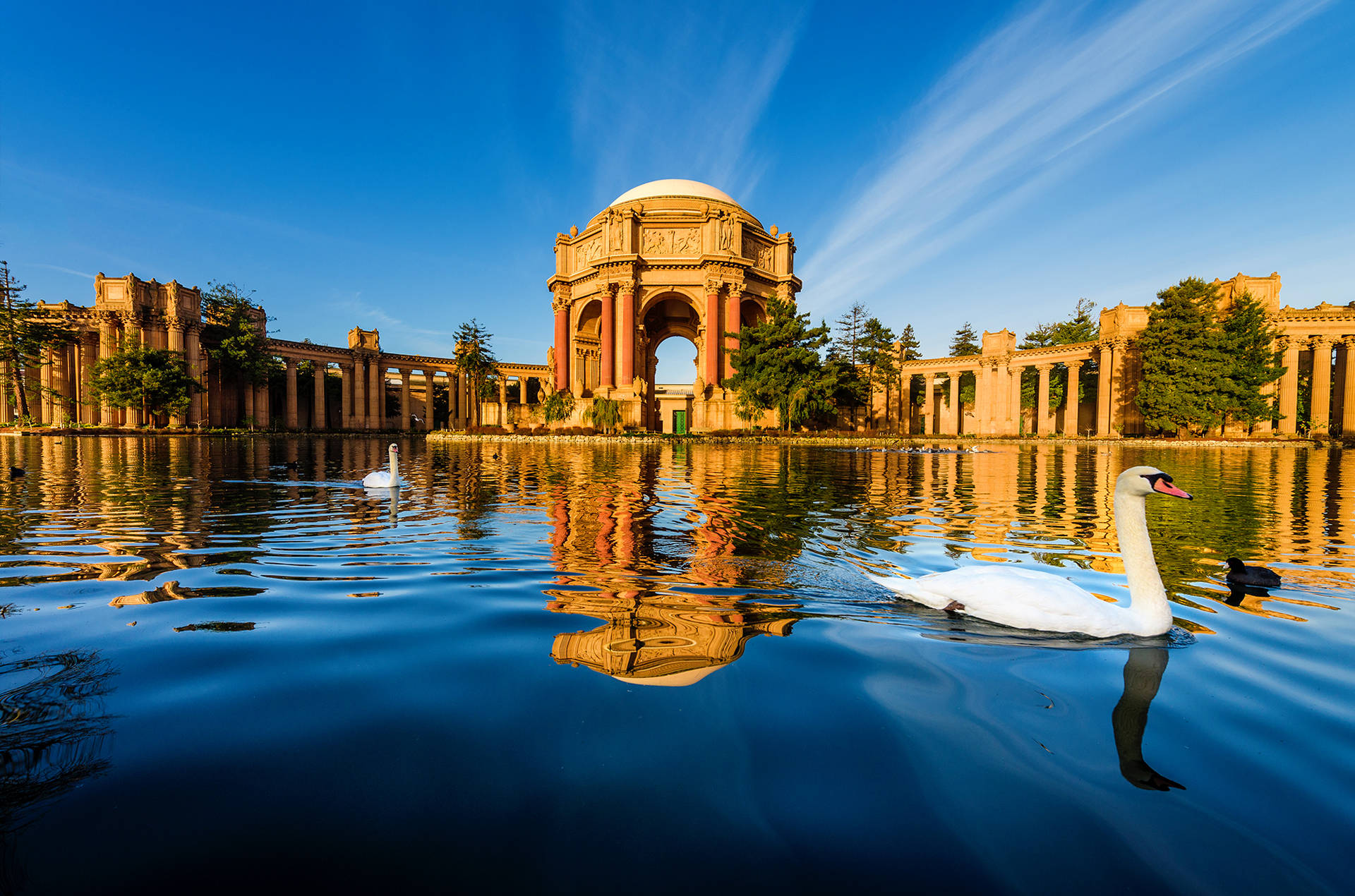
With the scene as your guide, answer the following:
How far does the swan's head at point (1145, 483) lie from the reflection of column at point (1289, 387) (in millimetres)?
57667

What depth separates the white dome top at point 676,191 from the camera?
154 ft

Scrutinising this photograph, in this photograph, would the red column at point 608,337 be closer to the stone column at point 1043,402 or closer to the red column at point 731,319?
the red column at point 731,319

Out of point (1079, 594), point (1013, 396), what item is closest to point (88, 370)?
point (1079, 594)

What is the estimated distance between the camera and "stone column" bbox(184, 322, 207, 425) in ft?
147

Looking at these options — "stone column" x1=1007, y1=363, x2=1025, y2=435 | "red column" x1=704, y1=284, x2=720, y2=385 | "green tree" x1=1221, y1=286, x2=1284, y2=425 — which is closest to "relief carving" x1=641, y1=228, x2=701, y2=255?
"red column" x1=704, y1=284, x2=720, y2=385

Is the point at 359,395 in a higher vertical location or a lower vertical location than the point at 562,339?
lower

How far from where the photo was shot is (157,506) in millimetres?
7852

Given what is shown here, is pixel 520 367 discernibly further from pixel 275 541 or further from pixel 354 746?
pixel 354 746

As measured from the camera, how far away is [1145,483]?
3488mm

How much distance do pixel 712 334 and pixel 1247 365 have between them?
36.8 metres

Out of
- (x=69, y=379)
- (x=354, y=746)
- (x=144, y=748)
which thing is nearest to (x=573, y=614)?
(x=354, y=746)

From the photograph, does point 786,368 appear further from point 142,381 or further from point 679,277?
point 142,381

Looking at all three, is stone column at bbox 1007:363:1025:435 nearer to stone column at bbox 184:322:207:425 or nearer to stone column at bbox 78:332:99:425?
stone column at bbox 184:322:207:425

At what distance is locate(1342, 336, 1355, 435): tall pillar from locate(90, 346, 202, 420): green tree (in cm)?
8834
